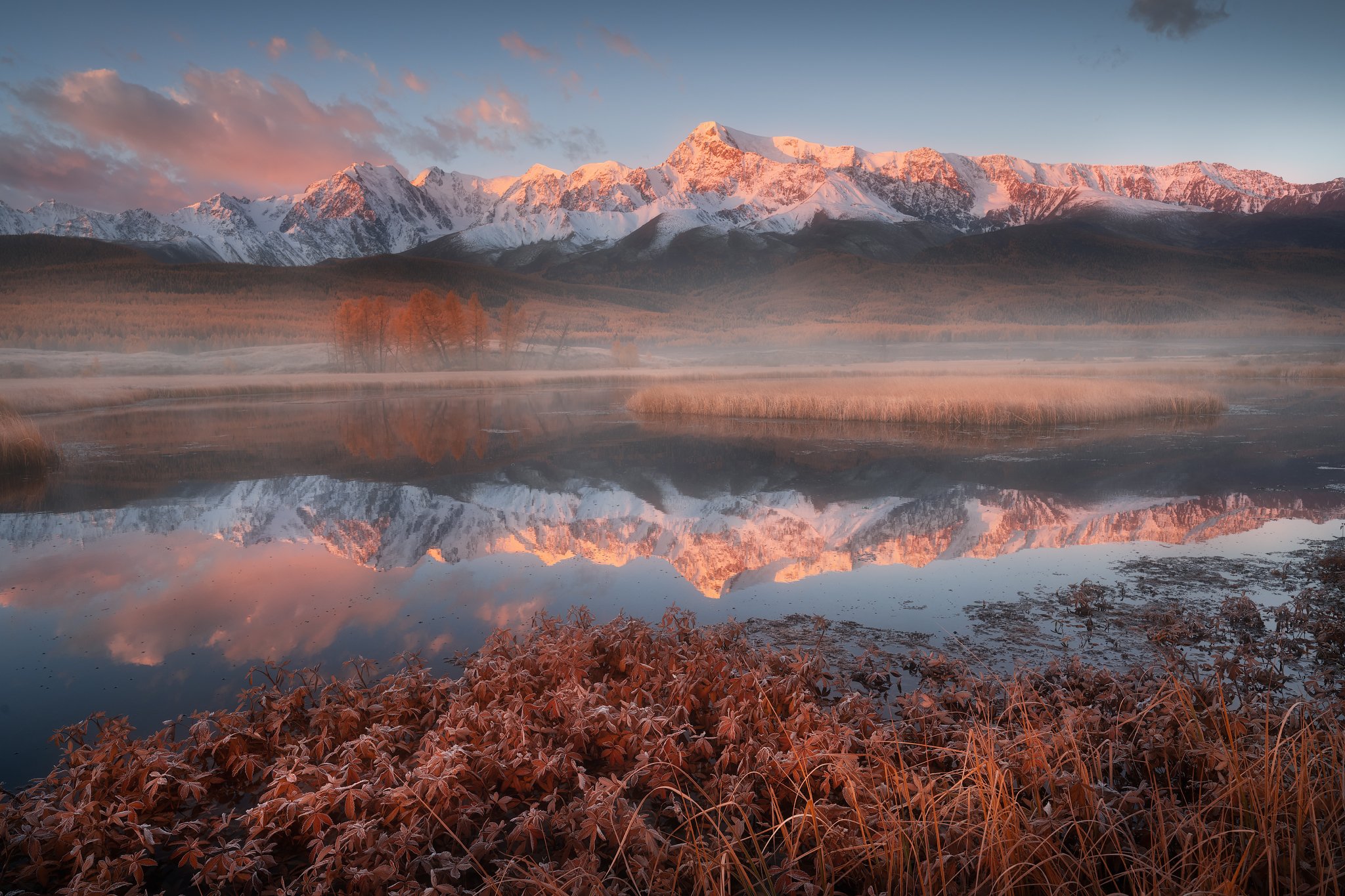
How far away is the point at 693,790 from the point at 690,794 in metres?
0.05

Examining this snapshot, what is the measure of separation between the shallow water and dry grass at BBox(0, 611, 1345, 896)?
1898 millimetres

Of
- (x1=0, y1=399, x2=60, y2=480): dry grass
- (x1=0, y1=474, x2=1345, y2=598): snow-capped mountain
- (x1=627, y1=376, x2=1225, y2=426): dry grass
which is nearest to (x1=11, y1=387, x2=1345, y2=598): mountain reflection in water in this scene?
(x1=0, y1=474, x2=1345, y2=598): snow-capped mountain

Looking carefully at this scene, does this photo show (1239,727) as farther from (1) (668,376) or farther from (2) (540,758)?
(1) (668,376)

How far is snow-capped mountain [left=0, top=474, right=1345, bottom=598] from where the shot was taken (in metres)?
10.8

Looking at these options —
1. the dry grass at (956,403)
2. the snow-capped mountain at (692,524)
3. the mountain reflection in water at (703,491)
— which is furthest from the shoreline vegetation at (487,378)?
the snow-capped mountain at (692,524)

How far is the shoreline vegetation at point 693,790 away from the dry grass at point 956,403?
77.5 ft

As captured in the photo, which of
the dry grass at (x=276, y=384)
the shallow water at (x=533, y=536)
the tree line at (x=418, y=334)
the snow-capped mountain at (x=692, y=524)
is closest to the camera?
the shallow water at (x=533, y=536)

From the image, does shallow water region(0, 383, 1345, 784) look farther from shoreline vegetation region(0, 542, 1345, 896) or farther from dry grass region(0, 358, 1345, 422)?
dry grass region(0, 358, 1345, 422)

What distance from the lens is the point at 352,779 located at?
13.0 feet

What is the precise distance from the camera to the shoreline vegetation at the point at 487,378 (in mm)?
41344

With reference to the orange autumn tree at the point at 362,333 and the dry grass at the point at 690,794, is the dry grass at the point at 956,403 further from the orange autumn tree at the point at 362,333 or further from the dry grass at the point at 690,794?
the orange autumn tree at the point at 362,333

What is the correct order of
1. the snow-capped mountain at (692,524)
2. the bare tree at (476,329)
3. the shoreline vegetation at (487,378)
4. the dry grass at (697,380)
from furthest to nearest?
the bare tree at (476,329), the shoreline vegetation at (487,378), the dry grass at (697,380), the snow-capped mountain at (692,524)

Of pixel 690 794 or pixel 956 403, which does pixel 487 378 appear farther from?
pixel 690 794

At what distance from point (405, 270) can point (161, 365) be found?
12504 centimetres
